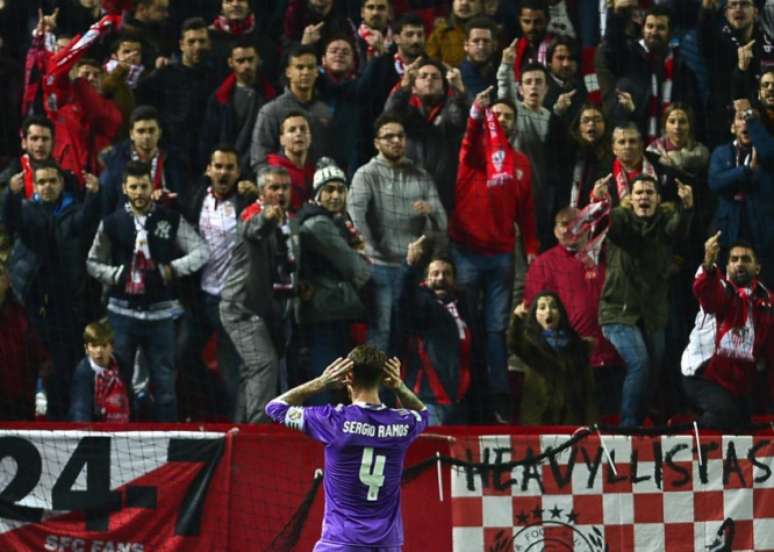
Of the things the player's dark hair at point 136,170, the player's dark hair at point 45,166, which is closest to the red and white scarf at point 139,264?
the player's dark hair at point 136,170

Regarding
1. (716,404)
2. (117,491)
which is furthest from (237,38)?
(716,404)

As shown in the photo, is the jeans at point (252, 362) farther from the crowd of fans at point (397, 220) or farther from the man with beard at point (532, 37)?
the man with beard at point (532, 37)

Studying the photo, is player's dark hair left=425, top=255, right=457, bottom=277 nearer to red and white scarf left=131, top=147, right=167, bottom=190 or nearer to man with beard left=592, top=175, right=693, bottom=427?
man with beard left=592, top=175, right=693, bottom=427

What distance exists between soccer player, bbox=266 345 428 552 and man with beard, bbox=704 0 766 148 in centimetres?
532

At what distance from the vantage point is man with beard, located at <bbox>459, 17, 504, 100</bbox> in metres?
11.5

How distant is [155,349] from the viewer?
32.9 feet

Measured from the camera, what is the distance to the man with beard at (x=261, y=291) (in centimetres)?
1004

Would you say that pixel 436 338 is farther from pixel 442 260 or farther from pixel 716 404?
pixel 716 404

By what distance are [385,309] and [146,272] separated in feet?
4.66

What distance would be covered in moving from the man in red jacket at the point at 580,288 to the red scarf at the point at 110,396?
243 cm

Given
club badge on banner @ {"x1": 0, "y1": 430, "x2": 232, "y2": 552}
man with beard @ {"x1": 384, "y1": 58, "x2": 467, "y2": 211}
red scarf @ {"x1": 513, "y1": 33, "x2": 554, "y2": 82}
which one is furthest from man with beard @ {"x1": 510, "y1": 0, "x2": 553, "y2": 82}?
club badge on banner @ {"x1": 0, "y1": 430, "x2": 232, "y2": 552}

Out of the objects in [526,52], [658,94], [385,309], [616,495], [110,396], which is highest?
[526,52]

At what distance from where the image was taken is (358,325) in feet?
33.6

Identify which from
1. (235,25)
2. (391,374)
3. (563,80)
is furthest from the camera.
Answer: (235,25)
